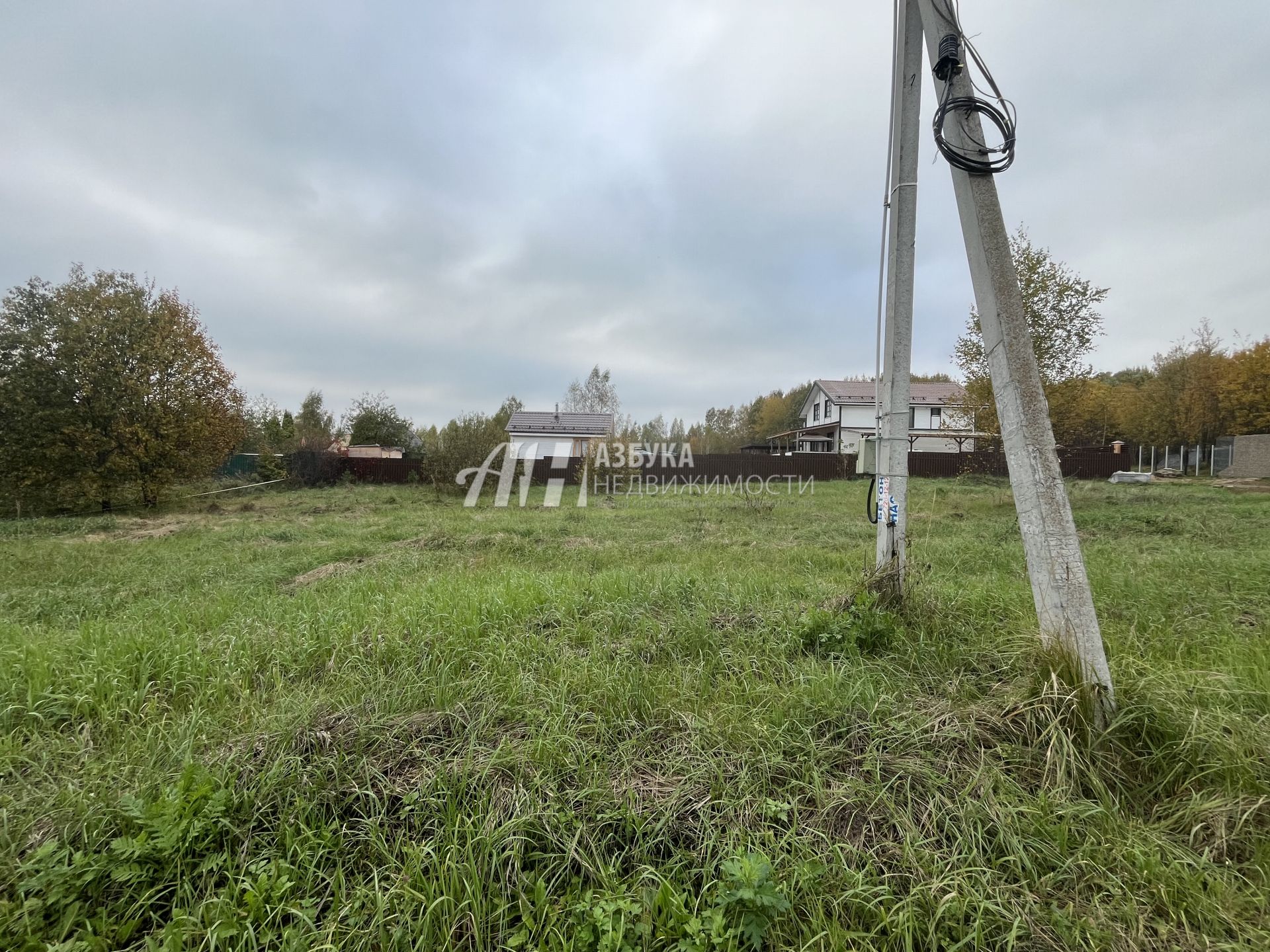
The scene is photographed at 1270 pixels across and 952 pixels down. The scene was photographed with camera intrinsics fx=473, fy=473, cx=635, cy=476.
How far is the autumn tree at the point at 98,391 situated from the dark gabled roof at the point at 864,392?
27.6 m

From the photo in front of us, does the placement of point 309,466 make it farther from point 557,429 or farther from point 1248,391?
point 1248,391

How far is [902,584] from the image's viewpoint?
2.89 metres

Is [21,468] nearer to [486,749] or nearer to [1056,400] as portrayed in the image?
[486,749]

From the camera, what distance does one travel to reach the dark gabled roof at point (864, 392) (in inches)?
1069

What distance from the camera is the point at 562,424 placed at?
1043 inches

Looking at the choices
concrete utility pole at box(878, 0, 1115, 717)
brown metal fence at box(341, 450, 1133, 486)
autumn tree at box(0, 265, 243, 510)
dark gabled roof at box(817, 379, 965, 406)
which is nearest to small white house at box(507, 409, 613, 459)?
brown metal fence at box(341, 450, 1133, 486)

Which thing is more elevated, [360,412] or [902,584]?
[360,412]

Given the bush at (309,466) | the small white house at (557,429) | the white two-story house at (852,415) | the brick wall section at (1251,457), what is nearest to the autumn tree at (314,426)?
the bush at (309,466)

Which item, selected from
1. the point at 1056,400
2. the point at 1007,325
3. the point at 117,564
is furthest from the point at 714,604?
the point at 1056,400

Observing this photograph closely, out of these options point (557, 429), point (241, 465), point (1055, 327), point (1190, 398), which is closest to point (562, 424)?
point (557, 429)

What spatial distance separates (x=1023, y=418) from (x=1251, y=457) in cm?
2638

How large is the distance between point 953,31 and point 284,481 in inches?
835

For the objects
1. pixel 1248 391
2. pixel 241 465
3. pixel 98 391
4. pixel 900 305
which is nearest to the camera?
pixel 900 305

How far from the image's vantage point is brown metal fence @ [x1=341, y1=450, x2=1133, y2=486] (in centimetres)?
1847
